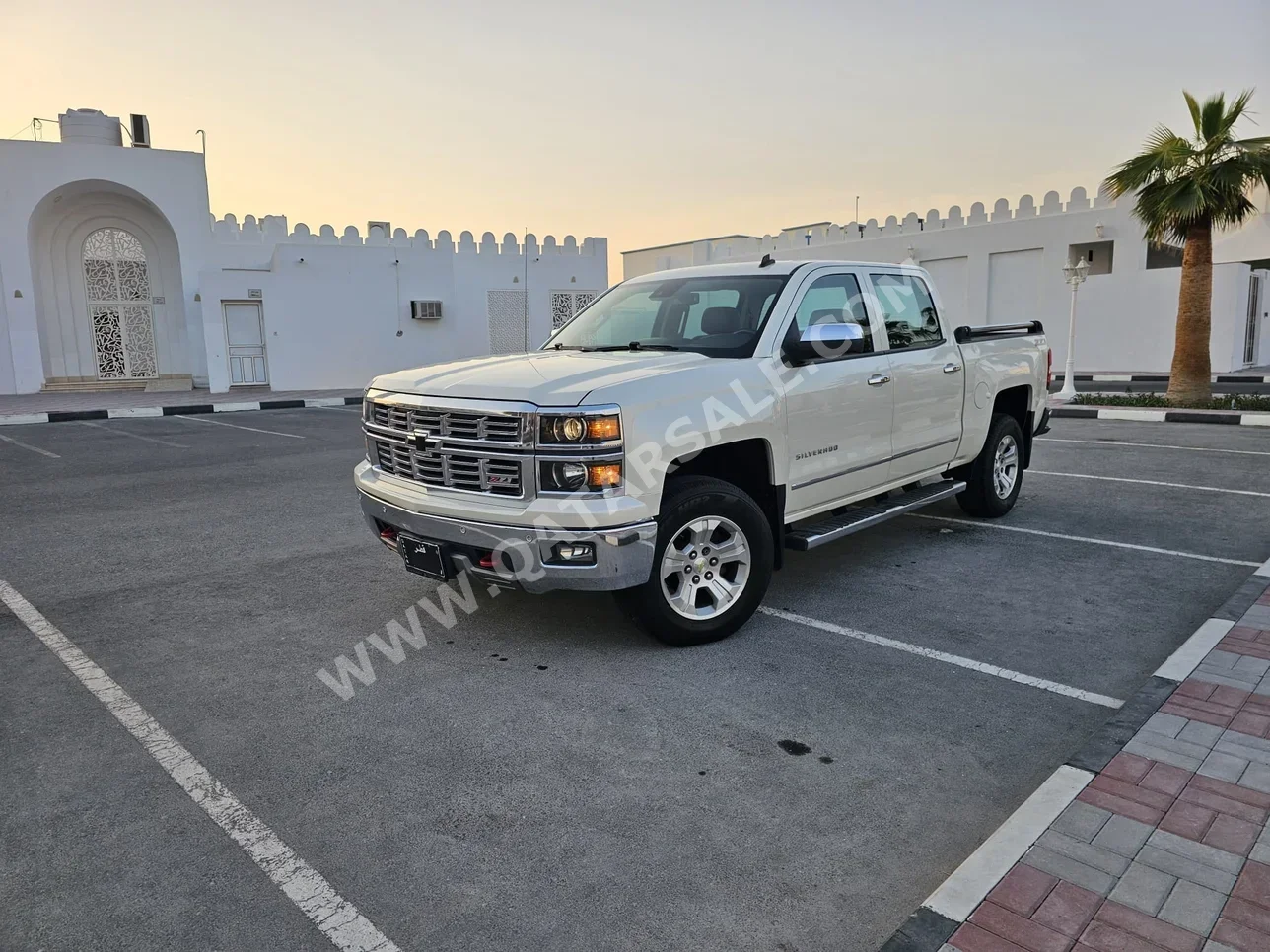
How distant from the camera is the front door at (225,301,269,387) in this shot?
2464cm

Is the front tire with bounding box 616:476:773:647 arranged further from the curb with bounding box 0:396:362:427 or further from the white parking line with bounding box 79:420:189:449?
the curb with bounding box 0:396:362:427

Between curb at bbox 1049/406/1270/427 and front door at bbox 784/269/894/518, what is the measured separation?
34.1 feet

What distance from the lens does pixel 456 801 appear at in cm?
320

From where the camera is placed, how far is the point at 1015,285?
92.0ft

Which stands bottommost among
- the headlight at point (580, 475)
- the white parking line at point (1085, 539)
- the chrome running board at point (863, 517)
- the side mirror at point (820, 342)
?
the white parking line at point (1085, 539)

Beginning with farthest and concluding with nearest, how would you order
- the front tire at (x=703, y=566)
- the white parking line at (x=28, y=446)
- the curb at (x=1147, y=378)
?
the curb at (x=1147, y=378) → the white parking line at (x=28, y=446) → the front tire at (x=703, y=566)

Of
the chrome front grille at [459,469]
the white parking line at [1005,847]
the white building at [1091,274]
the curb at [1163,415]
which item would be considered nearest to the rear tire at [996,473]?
the white parking line at [1005,847]

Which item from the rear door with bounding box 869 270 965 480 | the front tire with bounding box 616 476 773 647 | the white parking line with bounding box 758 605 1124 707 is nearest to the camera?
the white parking line with bounding box 758 605 1124 707

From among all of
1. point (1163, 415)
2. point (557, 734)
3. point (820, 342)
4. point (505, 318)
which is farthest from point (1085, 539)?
point (505, 318)

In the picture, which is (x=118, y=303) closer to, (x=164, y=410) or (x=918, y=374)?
(x=164, y=410)

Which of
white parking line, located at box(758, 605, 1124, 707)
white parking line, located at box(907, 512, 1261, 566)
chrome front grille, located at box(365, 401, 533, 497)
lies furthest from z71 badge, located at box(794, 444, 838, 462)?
white parking line, located at box(907, 512, 1261, 566)

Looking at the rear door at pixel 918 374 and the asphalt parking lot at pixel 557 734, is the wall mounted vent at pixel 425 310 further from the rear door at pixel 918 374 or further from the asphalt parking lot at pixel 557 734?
the rear door at pixel 918 374

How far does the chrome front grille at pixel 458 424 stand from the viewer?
4.16m

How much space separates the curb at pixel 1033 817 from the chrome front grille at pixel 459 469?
244 centimetres
